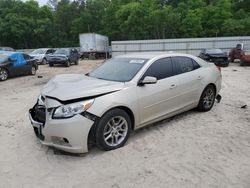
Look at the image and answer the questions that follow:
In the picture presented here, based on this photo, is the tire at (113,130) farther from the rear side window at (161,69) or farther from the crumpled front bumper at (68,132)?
the rear side window at (161,69)

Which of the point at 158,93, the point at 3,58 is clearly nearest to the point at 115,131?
the point at 158,93

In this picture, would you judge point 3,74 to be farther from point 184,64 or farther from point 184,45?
point 184,45

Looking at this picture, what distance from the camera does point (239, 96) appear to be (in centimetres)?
907

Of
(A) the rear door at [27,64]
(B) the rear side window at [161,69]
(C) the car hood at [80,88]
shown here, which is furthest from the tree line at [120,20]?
(C) the car hood at [80,88]

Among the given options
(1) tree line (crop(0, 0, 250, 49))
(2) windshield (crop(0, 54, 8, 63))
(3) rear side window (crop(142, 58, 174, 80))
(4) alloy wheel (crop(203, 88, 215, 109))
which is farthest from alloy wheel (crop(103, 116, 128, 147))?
(1) tree line (crop(0, 0, 250, 49))

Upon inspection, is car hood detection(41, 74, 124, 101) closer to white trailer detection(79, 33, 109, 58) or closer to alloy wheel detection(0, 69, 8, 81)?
alloy wheel detection(0, 69, 8, 81)

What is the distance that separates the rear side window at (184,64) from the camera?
612 centimetres

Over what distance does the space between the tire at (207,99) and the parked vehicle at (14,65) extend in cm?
1117

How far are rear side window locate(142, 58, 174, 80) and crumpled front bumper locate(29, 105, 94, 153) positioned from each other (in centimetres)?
157

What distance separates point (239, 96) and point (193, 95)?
11.2 feet

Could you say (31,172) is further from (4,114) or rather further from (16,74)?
(16,74)

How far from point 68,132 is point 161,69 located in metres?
2.38

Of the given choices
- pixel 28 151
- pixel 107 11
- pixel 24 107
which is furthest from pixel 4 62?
pixel 107 11

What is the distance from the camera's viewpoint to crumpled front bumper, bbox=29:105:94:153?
170 inches
